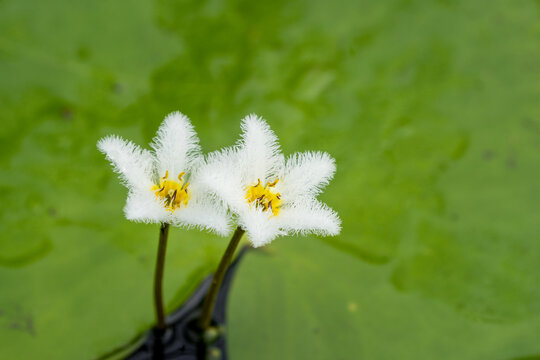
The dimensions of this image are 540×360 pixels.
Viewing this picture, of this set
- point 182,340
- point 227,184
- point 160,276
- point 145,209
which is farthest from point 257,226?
point 182,340

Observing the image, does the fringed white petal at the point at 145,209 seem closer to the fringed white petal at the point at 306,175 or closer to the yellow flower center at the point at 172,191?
the yellow flower center at the point at 172,191

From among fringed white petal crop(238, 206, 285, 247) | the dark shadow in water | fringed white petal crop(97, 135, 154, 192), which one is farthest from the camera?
the dark shadow in water

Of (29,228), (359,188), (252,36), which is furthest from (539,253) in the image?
(29,228)

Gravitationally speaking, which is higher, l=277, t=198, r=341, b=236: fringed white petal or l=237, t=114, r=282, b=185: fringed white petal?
l=237, t=114, r=282, b=185: fringed white petal

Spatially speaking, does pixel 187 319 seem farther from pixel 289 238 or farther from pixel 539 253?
pixel 539 253

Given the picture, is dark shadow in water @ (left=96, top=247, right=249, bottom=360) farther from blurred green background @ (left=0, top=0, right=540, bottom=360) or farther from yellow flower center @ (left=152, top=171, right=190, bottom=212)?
yellow flower center @ (left=152, top=171, right=190, bottom=212)

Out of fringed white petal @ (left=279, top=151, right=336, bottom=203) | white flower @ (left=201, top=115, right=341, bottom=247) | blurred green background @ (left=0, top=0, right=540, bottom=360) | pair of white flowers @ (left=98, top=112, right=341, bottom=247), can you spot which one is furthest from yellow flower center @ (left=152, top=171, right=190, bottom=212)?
blurred green background @ (left=0, top=0, right=540, bottom=360)

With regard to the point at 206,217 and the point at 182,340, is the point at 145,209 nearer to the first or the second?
the point at 206,217
